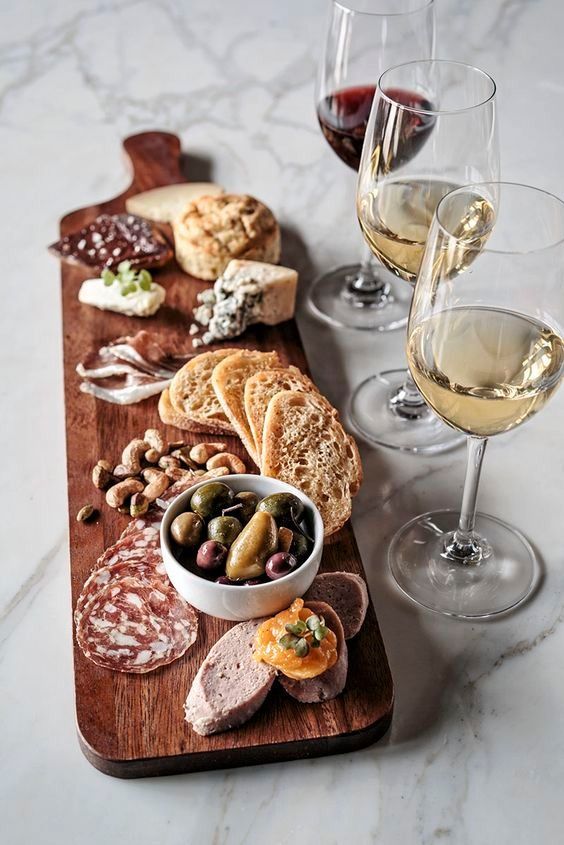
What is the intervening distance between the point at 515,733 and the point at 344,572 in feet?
1.05

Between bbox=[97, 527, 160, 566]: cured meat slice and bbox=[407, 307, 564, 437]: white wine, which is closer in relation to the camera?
bbox=[407, 307, 564, 437]: white wine

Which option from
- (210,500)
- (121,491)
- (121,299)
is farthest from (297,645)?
(121,299)

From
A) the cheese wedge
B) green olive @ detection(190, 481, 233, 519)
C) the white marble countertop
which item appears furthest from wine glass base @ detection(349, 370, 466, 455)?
the cheese wedge

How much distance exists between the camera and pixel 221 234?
6.98 feet

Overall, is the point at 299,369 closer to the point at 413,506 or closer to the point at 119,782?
the point at 413,506

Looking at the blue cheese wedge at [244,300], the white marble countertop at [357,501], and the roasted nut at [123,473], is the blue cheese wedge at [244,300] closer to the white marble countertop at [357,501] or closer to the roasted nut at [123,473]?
the white marble countertop at [357,501]

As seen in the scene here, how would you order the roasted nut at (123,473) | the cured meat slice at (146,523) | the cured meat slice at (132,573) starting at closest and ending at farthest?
the cured meat slice at (132,573), the cured meat slice at (146,523), the roasted nut at (123,473)

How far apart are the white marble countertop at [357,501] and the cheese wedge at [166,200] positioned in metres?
0.20

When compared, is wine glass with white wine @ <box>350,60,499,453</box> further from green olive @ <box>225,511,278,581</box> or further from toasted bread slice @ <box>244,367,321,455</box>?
green olive @ <box>225,511,278,581</box>

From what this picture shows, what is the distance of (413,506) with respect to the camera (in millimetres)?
1699

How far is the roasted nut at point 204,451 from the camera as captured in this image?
170cm

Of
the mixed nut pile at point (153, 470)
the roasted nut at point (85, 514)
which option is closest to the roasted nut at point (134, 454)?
the mixed nut pile at point (153, 470)

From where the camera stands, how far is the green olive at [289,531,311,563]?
1377 mm

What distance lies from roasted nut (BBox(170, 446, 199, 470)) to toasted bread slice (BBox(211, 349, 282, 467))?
0.09m
